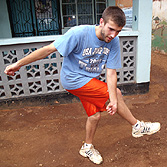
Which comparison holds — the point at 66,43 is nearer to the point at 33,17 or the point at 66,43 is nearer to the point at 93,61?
the point at 93,61

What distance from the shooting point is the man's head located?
5.75 feet

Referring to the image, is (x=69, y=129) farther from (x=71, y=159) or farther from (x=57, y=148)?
(x=71, y=159)

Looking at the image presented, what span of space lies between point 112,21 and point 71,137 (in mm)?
2112

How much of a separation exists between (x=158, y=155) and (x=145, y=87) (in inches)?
92.4

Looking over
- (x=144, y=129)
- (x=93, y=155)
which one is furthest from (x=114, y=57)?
(x=93, y=155)

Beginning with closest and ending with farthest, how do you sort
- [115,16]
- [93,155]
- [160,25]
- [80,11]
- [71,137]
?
[115,16] → [93,155] → [71,137] → [80,11] → [160,25]

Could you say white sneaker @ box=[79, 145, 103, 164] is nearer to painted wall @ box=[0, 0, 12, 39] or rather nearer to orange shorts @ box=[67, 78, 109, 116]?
orange shorts @ box=[67, 78, 109, 116]

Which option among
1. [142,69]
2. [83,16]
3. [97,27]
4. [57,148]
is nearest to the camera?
[97,27]

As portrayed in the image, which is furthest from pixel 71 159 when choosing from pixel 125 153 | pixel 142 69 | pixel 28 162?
pixel 142 69

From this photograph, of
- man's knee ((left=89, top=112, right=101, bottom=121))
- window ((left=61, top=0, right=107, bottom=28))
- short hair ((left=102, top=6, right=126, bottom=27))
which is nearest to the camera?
short hair ((left=102, top=6, right=126, bottom=27))

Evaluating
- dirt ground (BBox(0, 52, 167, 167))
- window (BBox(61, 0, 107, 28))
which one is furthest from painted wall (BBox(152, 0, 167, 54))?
dirt ground (BBox(0, 52, 167, 167))

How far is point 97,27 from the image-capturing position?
196 centimetres

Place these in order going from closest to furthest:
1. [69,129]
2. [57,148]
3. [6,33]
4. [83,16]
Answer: [57,148]
[69,129]
[6,33]
[83,16]

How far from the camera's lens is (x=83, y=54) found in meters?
2.01
